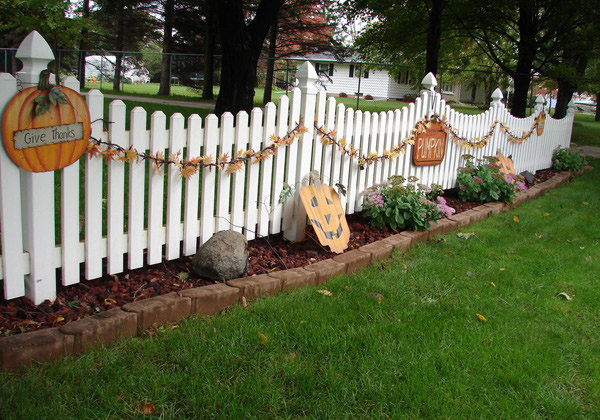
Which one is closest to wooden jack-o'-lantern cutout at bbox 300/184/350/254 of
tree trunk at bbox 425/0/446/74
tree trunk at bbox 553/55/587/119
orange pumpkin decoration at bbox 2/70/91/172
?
orange pumpkin decoration at bbox 2/70/91/172

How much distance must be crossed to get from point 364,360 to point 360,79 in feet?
43.3

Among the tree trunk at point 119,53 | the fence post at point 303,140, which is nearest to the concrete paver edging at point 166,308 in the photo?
the fence post at point 303,140

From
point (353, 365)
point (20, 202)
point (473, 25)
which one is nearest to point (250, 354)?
point (353, 365)

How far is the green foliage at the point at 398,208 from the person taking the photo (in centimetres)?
534

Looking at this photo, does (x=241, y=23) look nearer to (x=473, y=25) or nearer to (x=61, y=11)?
(x=61, y=11)

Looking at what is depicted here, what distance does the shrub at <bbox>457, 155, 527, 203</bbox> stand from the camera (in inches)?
278

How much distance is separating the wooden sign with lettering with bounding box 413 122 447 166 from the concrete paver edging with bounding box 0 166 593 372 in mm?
1657

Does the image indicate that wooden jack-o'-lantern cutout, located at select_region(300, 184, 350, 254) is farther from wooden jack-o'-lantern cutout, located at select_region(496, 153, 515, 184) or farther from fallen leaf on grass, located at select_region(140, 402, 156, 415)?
wooden jack-o'-lantern cutout, located at select_region(496, 153, 515, 184)

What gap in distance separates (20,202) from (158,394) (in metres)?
1.37

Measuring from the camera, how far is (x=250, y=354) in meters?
2.96

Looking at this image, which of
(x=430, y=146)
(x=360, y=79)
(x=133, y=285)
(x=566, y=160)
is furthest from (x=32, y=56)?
(x=360, y=79)

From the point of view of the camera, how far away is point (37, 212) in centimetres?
314

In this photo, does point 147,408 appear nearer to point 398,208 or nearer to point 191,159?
point 191,159

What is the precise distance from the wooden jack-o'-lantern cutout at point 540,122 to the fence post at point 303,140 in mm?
6375
